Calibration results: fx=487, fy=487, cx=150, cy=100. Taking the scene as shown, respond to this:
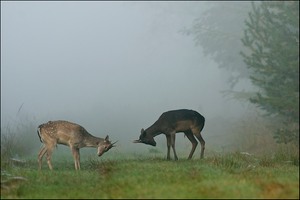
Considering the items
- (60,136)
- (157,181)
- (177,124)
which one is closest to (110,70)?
(177,124)

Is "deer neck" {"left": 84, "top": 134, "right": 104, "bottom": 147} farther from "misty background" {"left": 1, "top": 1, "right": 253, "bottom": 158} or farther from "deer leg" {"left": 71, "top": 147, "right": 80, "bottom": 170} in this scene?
"misty background" {"left": 1, "top": 1, "right": 253, "bottom": 158}

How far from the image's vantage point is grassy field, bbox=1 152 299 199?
352 inches

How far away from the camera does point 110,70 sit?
93562 millimetres

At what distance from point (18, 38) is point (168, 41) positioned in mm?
46400

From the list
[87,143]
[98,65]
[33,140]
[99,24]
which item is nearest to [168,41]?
[98,65]

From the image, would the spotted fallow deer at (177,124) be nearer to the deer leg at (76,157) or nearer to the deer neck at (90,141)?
the deer neck at (90,141)

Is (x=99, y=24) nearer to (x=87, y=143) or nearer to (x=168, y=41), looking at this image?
(x=168, y=41)

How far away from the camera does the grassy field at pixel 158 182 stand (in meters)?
8.93

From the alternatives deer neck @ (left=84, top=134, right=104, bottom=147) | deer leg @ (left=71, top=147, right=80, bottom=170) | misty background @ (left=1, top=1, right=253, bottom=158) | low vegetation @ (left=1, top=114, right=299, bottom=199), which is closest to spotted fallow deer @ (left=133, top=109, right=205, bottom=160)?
deer neck @ (left=84, top=134, right=104, bottom=147)

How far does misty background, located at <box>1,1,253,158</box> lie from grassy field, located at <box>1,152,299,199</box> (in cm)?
1320

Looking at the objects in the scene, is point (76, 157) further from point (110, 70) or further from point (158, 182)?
point (110, 70)

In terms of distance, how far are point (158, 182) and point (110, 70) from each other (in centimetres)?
8451

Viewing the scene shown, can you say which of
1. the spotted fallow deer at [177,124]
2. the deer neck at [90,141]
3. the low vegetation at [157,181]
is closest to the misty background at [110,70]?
the spotted fallow deer at [177,124]

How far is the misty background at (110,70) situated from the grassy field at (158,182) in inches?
520
